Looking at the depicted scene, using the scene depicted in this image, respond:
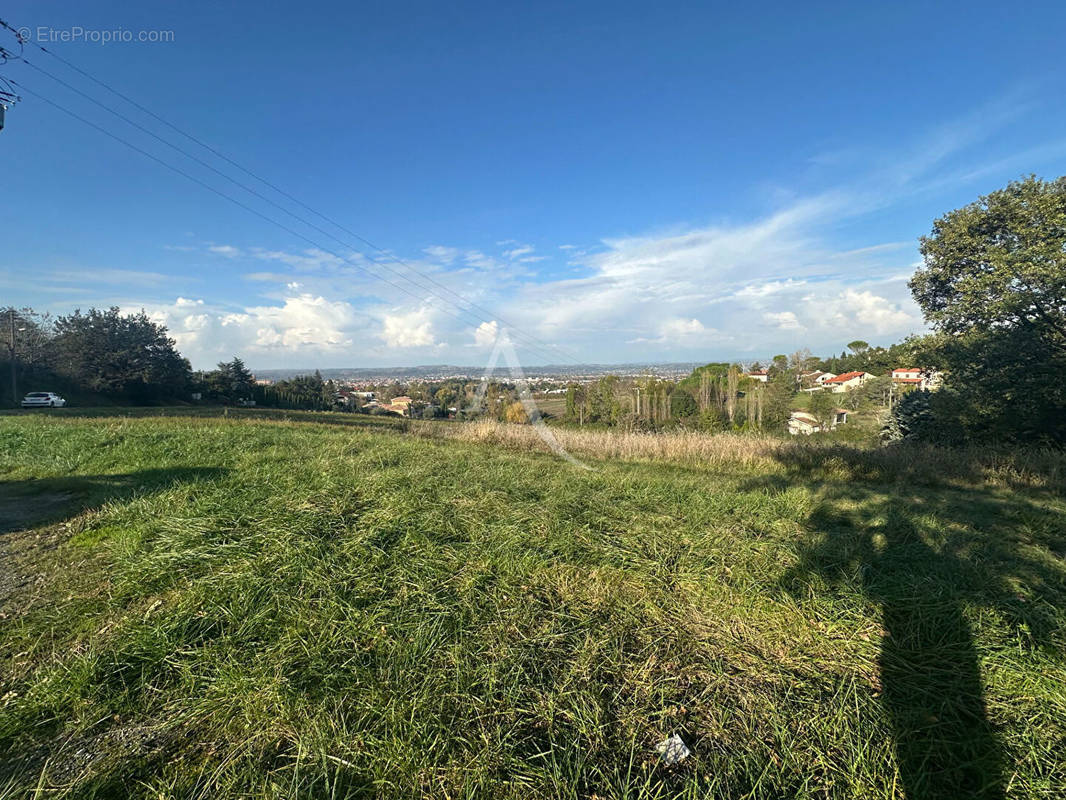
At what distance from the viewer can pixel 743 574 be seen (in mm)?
2965

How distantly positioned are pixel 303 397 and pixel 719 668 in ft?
178

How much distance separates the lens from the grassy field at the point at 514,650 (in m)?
1.61

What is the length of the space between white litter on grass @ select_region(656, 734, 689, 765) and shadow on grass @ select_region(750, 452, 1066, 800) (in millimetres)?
810

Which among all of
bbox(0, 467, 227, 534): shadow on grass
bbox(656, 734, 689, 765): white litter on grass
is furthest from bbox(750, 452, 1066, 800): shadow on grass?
bbox(0, 467, 227, 534): shadow on grass

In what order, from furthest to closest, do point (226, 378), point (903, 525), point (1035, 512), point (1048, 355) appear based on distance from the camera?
point (226, 378) < point (1048, 355) < point (1035, 512) < point (903, 525)

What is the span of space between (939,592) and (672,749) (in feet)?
7.43

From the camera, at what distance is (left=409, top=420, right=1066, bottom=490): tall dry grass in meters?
7.43

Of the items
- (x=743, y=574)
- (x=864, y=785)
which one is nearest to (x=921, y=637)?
(x=743, y=574)

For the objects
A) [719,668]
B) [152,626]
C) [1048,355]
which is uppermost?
[1048,355]

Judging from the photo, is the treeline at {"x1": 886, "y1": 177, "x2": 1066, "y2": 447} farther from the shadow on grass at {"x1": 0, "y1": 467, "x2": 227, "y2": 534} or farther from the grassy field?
the shadow on grass at {"x1": 0, "y1": 467, "x2": 227, "y2": 534}

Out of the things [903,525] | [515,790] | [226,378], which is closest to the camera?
[515,790]

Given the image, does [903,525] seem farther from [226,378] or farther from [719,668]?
[226,378]

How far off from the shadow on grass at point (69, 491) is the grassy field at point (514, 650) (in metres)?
0.10

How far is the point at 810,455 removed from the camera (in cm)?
880
